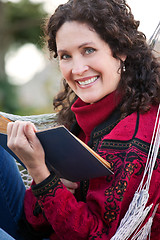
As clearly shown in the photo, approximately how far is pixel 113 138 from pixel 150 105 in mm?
177

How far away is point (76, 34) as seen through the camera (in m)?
1.21

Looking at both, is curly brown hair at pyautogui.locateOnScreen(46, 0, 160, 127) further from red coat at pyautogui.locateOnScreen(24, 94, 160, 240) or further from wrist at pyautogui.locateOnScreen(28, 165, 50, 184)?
wrist at pyautogui.locateOnScreen(28, 165, 50, 184)

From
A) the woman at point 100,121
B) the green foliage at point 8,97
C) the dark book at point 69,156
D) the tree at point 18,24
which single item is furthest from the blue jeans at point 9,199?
the tree at point 18,24

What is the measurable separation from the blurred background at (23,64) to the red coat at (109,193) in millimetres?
4922

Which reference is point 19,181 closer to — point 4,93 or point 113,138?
point 113,138

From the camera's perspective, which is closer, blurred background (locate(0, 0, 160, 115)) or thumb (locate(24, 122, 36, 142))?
thumb (locate(24, 122, 36, 142))

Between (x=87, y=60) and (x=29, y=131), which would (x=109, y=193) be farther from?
(x=87, y=60)

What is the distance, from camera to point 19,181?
142cm

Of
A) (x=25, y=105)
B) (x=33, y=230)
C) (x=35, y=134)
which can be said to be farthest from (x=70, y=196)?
(x=25, y=105)

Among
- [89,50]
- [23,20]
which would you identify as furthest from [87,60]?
[23,20]

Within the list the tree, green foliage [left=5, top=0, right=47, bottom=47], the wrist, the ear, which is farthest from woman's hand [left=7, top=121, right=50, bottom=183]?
green foliage [left=5, top=0, right=47, bottom=47]

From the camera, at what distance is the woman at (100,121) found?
107 cm

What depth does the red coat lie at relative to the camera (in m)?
1.06

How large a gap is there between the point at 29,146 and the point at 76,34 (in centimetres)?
Answer: 38
